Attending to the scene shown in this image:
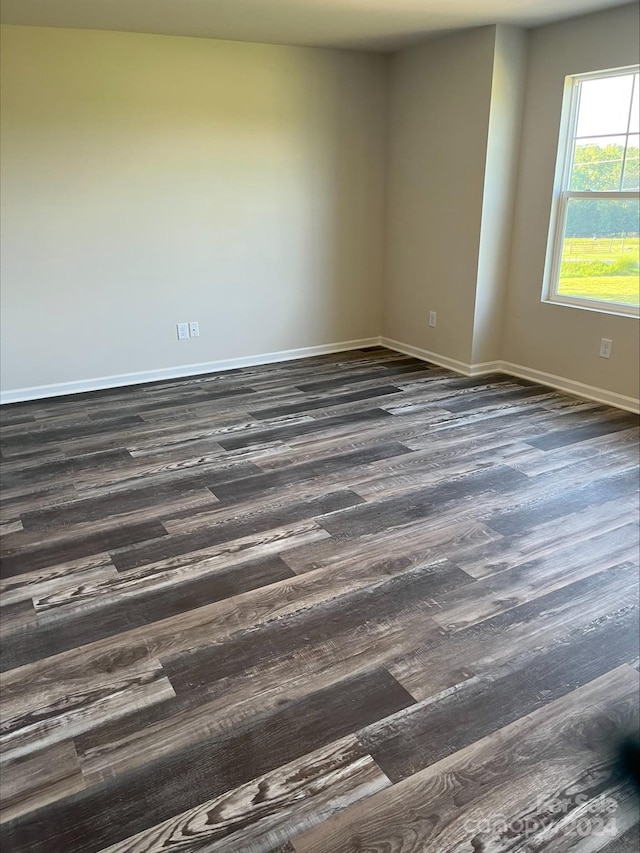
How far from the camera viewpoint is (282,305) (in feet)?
17.6

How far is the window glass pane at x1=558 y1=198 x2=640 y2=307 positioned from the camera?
4129 millimetres

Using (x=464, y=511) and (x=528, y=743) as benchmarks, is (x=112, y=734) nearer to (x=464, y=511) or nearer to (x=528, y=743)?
(x=528, y=743)

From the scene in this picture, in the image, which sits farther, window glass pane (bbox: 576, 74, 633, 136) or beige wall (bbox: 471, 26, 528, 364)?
beige wall (bbox: 471, 26, 528, 364)

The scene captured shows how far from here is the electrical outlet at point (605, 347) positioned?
4316mm

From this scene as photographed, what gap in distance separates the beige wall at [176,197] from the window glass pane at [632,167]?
209 centimetres

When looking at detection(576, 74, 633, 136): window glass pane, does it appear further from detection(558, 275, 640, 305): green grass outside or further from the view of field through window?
detection(558, 275, 640, 305): green grass outside

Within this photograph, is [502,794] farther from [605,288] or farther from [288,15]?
[288,15]

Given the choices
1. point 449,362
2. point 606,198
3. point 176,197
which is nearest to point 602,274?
Result: point 606,198

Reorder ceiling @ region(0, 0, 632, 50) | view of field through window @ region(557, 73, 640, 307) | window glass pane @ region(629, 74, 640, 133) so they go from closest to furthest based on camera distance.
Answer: ceiling @ region(0, 0, 632, 50) < window glass pane @ region(629, 74, 640, 133) < view of field through window @ region(557, 73, 640, 307)

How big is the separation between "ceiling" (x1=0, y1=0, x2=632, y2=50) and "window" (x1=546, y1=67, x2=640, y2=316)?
1.66 ft

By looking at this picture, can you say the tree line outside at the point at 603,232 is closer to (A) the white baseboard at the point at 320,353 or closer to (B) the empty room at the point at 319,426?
(B) the empty room at the point at 319,426

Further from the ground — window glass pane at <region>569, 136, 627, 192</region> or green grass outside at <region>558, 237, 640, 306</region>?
window glass pane at <region>569, 136, 627, 192</region>

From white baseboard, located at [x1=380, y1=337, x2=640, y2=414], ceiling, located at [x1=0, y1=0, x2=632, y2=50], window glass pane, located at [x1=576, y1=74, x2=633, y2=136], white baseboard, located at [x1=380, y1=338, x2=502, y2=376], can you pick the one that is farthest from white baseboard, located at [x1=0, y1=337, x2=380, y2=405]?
window glass pane, located at [x1=576, y1=74, x2=633, y2=136]

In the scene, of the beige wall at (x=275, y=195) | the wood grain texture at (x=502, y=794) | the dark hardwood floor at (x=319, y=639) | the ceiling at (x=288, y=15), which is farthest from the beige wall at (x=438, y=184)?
the wood grain texture at (x=502, y=794)
